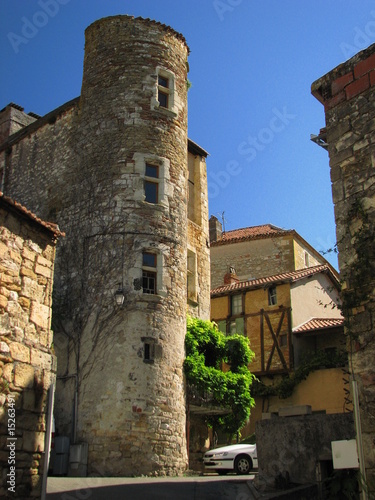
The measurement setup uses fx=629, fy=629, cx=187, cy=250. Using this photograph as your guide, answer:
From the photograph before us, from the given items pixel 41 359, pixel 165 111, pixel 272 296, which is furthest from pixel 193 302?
pixel 41 359

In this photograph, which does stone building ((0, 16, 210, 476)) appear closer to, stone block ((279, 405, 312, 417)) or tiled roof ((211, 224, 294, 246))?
stone block ((279, 405, 312, 417))

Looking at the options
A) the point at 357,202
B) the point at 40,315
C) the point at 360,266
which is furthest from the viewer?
the point at 40,315

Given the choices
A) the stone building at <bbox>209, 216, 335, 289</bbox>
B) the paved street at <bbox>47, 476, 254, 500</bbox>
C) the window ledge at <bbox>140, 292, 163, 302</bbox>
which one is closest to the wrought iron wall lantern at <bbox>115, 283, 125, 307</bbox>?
the window ledge at <bbox>140, 292, 163, 302</bbox>

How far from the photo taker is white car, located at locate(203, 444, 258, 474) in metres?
14.5

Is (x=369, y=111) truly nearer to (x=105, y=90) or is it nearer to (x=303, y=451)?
(x=303, y=451)

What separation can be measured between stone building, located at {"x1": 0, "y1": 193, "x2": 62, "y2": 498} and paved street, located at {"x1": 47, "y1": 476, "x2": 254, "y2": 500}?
1.93 meters

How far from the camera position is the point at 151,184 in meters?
16.5

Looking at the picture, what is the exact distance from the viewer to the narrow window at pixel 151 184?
16391 mm

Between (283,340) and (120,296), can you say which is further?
(283,340)

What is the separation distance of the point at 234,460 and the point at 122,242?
5806mm

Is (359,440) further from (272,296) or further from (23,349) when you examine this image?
(272,296)

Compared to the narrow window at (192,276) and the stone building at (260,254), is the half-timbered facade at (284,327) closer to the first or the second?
the stone building at (260,254)

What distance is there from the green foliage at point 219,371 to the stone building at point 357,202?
8.57 m

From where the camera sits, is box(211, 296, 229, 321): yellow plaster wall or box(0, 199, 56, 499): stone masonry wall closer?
box(0, 199, 56, 499): stone masonry wall
